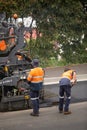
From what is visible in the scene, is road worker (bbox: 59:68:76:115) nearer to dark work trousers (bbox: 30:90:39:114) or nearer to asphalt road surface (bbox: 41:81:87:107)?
dark work trousers (bbox: 30:90:39:114)

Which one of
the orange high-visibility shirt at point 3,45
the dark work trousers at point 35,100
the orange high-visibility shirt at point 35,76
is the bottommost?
the dark work trousers at point 35,100

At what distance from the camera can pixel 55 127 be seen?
990 cm

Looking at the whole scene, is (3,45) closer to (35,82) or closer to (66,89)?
(35,82)

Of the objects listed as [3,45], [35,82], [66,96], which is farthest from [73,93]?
[3,45]

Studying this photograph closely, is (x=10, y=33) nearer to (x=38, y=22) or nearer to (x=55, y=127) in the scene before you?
(x=55, y=127)

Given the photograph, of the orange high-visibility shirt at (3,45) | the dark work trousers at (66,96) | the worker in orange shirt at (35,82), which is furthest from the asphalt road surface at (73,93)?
the orange high-visibility shirt at (3,45)

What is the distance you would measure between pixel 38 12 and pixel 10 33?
760 cm

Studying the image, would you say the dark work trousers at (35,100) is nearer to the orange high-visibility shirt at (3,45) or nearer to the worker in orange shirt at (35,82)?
the worker in orange shirt at (35,82)

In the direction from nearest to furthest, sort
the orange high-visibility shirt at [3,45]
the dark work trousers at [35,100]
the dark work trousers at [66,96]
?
the dark work trousers at [35,100]
the dark work trousers at [66,96]
the orange high-visibility shirt at [3,45]

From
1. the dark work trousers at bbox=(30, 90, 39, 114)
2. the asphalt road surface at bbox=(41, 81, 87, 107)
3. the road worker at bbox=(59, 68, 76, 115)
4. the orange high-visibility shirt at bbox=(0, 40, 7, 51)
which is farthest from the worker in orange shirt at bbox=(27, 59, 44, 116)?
the orange high-visibility shirt at bbox=(0, 40, 7, 51)

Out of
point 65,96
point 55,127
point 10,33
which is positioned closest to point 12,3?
point 10,33

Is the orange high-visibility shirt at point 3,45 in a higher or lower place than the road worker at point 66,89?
higher

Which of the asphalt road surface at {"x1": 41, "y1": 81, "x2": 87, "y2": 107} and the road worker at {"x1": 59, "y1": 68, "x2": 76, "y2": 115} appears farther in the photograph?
the asphalt road surface at {"x1": 41, "y1": 81, "x2": 87, "y2": 107}

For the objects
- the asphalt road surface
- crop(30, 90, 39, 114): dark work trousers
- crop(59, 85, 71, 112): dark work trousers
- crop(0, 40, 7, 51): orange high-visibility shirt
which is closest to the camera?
crop(30, 90, 39, 114): dark work trousers
